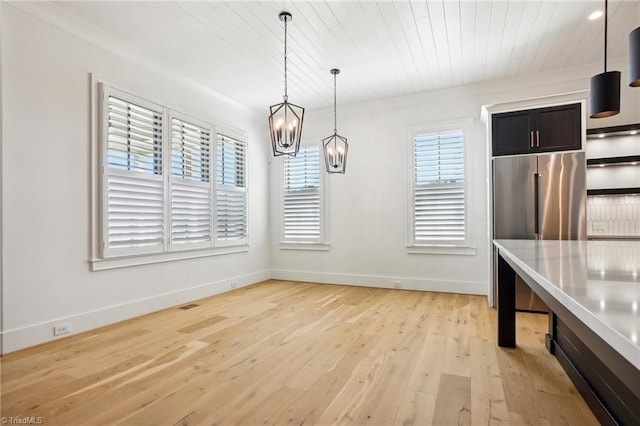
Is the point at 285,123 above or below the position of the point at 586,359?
above

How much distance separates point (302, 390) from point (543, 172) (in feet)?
12.1

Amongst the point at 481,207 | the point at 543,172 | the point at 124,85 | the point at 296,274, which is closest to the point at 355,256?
the point at 296,274

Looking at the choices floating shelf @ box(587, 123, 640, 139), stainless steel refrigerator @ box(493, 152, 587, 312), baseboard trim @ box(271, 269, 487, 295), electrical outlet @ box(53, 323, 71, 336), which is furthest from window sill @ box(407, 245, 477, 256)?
electrical outlet @ box(53, 323, 71, 336)

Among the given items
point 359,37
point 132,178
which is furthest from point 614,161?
point 132,178

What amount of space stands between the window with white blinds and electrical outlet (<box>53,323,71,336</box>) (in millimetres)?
651

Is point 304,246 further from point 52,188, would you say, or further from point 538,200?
point 52,188

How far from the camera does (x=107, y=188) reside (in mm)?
3545

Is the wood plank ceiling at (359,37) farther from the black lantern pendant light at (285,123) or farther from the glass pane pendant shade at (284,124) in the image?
the glass pane pendant shade at (284,124)

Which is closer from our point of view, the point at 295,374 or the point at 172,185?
the point at 295,374

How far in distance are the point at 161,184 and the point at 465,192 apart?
13.5 feet

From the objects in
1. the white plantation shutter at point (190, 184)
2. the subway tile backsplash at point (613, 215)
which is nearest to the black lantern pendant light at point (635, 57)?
the subway tile backsplash at point (613, 215)

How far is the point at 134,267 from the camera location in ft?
12.7

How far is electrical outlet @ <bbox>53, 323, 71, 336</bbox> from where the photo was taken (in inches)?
122

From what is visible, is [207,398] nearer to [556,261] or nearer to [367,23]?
[556,261]
